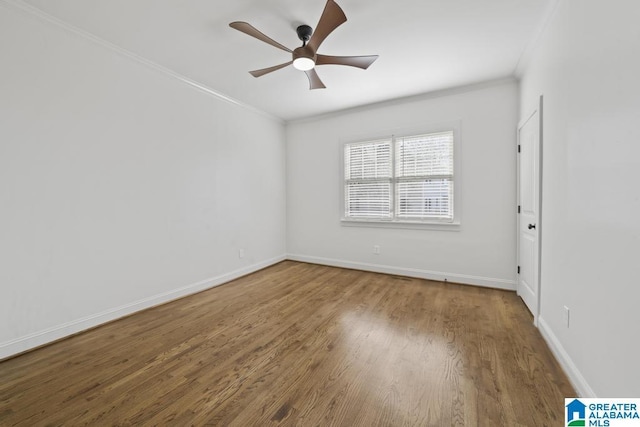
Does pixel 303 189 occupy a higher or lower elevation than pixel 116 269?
higher

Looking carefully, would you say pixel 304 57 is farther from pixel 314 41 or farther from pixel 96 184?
pixel 96 184

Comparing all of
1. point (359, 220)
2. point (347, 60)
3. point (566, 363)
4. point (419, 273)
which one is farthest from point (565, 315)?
point (359, 220)

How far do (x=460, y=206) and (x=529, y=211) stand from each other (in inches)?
35.5

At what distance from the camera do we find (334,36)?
2.41m

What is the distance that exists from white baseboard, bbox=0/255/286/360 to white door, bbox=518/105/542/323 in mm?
3804

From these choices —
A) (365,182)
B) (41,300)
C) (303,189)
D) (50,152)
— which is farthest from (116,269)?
(365,182)

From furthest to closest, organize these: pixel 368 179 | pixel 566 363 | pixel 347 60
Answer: pixel 368 179, pixel 347 60, pixel 566 363

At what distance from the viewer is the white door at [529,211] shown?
2.36 m

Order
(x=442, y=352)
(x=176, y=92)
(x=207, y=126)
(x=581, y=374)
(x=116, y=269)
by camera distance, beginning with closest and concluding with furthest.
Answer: (x=581, y=374)
(x=442, y=352)
(x=116, y=269)
(x=176, y=92)
(x=207, y=126)

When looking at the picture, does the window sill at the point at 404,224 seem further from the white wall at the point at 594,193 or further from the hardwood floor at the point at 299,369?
the white wall at the point at 594,193

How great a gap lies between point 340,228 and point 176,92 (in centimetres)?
315

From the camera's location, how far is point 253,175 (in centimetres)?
433

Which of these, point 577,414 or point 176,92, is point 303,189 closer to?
point 176,92

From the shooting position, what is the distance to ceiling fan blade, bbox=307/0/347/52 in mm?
1721
